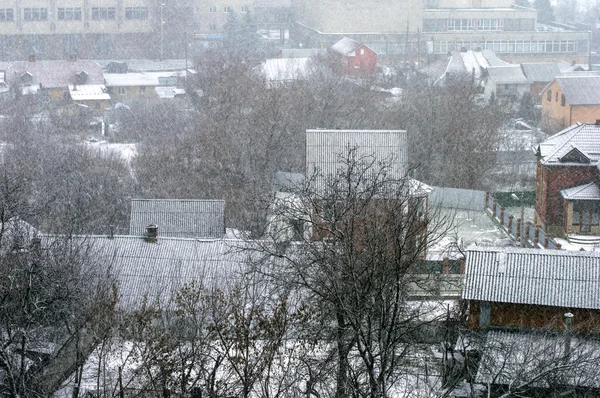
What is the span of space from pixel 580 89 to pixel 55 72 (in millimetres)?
26875

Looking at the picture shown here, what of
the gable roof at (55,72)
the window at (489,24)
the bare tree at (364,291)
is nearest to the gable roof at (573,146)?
the bare tree at (364,291)

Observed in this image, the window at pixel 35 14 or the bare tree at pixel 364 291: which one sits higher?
the window at pixel 35 14

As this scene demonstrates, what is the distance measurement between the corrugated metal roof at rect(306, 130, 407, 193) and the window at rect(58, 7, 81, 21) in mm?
46348

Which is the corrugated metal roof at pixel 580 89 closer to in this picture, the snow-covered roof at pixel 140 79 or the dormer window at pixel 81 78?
the snow-covered roof at pixel 140 79

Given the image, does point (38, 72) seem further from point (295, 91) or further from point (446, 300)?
point (446, 300)

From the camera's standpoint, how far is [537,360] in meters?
10.8

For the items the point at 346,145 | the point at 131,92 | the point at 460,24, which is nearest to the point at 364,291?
the point at 346,145

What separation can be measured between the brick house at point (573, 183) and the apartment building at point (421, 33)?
37.3 meters

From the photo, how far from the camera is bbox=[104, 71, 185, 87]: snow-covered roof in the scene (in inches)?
1993

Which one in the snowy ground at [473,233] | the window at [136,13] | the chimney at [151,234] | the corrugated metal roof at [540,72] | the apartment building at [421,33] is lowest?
the snowy ground at [473,233]

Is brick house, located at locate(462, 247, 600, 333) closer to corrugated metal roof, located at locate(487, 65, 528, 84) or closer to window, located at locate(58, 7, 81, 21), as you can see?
corrugated metal roof, located at locate(487, 65, 528, 84)

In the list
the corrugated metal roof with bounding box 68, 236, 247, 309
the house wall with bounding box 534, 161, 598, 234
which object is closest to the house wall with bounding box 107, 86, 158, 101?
the house wall with bounding box 534, 161, 598, 234

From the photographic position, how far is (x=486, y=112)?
1348 inches

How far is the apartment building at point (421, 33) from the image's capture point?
61562 mm
